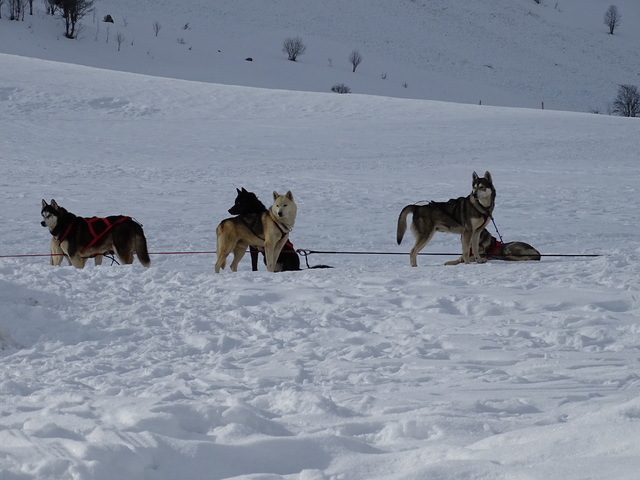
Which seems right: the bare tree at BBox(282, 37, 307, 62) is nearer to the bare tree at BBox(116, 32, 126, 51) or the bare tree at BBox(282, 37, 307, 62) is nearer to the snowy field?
the bare tree at BBox(116, 32, 126, 51)

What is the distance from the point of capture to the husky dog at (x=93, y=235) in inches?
289

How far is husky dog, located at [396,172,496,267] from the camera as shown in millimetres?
7160

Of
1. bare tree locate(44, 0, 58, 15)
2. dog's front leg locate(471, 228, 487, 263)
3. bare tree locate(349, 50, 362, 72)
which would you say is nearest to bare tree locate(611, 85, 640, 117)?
bare tree locate(349, 50, 362, 72)

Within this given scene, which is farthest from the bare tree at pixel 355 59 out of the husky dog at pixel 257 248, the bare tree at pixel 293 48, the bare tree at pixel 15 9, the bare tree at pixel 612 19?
the husky dog at pixel 257 248

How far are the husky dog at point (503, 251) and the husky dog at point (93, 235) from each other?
2915mm

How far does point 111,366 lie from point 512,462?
7.43 ft

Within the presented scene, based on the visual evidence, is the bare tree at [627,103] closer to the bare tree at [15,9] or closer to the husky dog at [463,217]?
the bare tree at [15,9]

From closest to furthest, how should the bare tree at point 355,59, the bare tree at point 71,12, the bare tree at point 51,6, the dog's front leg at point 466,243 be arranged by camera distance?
1. the dog's front leg at point 466,243
2. the bare tree at point 71,12
3. the bare tree at point 51,6
4. the bare tree at point 355,59

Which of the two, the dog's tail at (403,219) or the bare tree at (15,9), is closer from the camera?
the dog's tail at (403,219)

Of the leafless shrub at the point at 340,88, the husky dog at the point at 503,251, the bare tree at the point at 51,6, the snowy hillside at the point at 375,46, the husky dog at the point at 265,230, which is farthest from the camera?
the bare tree at the point at 51,6

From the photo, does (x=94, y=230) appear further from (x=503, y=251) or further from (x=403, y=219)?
(x=503, y=251)

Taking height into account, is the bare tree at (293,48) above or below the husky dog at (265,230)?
above

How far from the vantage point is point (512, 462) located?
2299 mm

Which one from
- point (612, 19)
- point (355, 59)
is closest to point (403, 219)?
point (355, 59)
